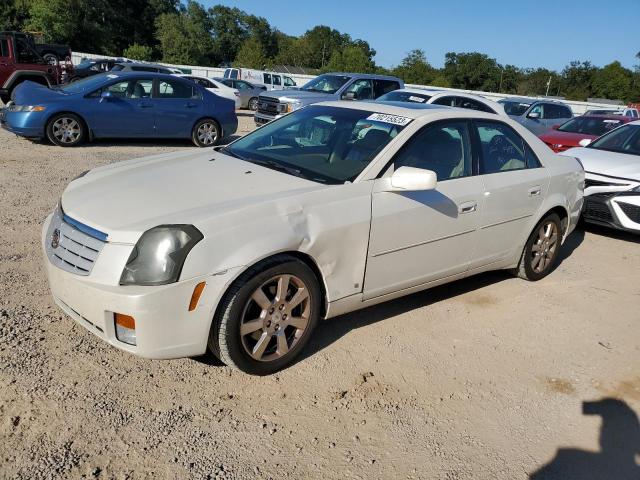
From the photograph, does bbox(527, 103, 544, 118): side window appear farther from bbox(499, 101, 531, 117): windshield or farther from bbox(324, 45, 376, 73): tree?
bbox(324, 45, 376, 73): tree

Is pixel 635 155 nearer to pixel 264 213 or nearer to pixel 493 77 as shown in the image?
pixel 264 213

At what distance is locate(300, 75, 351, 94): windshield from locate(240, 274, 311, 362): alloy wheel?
12.0 metres

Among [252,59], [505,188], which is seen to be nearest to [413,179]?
[505,188]

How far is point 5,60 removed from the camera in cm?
1614

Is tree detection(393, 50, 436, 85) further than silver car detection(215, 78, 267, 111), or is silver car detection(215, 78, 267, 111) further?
tree detection(393, 50, 436, 85)

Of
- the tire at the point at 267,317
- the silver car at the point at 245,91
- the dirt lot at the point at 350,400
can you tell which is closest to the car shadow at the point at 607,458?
the dirt lot at the point at 350,400

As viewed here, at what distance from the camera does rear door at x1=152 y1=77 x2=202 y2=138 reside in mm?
11211

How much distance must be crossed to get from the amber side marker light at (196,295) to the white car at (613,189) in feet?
19.0

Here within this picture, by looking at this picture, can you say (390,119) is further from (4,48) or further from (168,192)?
(4,48)

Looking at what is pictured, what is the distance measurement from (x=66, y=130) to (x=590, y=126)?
33.4ft

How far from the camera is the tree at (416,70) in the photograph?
7112 centimetres

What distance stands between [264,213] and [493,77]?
298 feet

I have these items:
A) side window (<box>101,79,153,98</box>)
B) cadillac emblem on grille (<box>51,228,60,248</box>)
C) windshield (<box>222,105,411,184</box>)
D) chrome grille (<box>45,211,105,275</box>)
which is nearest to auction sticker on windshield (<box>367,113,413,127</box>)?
windshield (<box>222,105,411,184</box>)

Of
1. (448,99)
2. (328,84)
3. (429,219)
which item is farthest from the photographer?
(328,84)
